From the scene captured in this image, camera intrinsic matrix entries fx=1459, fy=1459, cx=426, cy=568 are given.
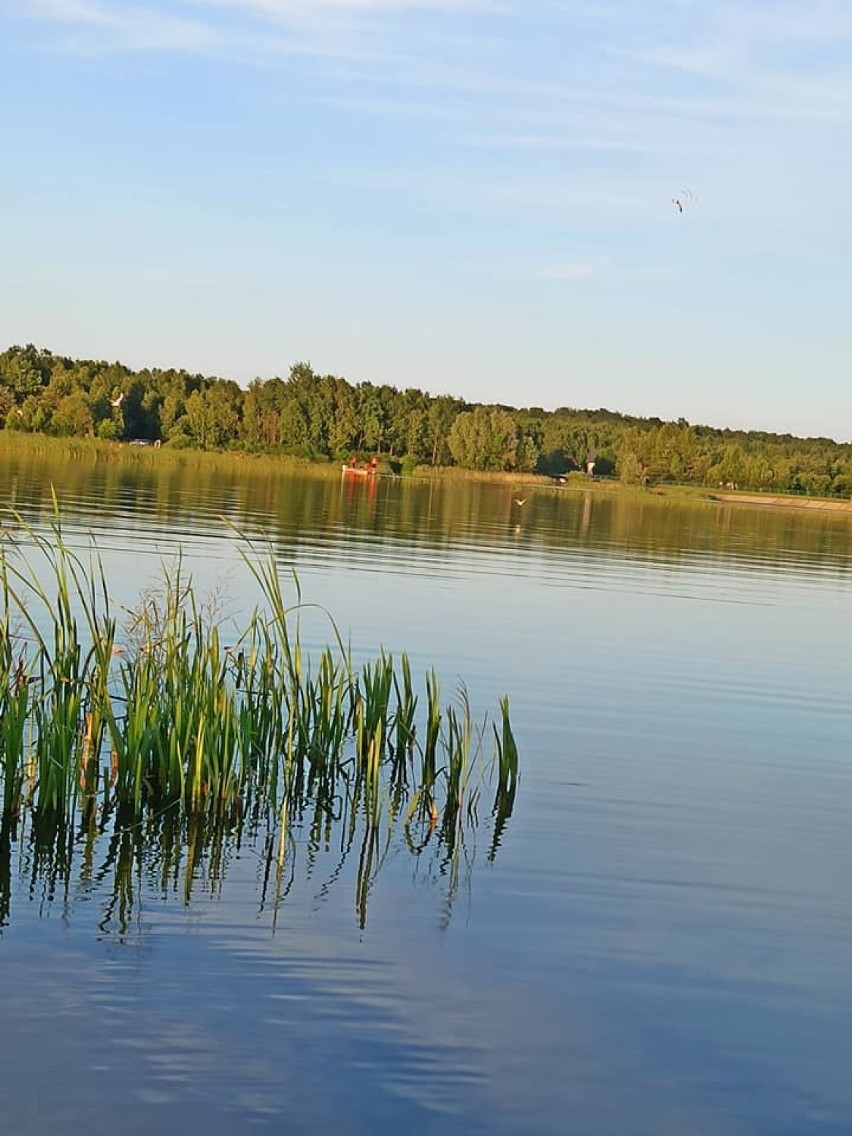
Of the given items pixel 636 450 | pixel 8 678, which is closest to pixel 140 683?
pixel 8 678

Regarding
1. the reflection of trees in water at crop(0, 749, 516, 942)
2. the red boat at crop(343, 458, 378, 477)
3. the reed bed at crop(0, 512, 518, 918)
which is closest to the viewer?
the reflection of trees in water at crop(0, 749, 516, 942)

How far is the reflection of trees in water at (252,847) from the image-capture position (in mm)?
10945

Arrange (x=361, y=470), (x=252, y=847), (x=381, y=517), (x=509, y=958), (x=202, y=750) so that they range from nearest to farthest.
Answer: (x=509, y=958), (x=202, y=750), (x=252, y=847), (x=381, y=517), (x=361, y=470)

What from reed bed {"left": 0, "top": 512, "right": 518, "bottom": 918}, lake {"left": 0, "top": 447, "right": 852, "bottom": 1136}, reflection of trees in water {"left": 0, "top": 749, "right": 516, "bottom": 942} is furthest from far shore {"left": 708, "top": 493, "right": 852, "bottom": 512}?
reflection of trees in water {"left": 0, "top": 749, "right": 516, "bottom": 942}

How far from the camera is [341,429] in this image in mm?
186125

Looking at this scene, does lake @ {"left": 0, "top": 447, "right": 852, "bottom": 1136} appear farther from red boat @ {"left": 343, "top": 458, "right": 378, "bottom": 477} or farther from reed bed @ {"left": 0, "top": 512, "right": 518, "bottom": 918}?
red boat @ {"left": 343, "top": 458, "right": 378, "bottom": 477}

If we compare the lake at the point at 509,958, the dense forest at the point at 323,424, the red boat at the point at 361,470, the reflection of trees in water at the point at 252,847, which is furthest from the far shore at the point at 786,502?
the reflection of trees in water at the point at 252,847

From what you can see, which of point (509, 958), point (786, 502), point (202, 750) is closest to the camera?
point (509, 958)

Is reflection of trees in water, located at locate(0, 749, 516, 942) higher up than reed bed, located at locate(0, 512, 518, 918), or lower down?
lower down

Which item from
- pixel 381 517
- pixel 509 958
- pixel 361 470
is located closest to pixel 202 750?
pixel 509 958

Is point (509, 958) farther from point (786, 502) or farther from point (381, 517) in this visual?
point (786, 502)

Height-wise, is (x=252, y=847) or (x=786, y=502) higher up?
(x=786, y=502)

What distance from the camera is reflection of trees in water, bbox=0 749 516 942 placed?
35.9ft

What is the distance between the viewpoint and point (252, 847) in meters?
12.3
